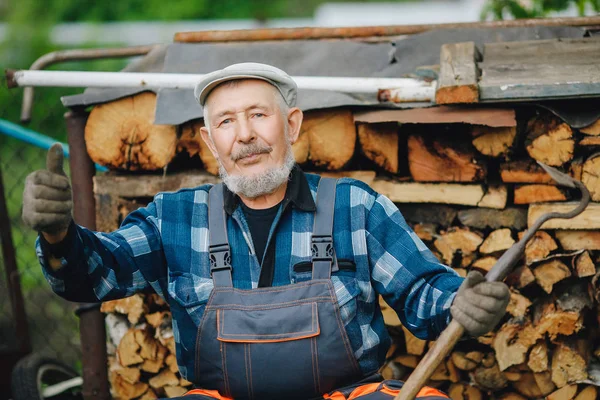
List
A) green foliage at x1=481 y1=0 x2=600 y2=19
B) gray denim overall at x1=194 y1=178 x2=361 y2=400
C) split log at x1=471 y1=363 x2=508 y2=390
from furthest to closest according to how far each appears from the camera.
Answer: green foliage at x1=481 y1=0 x2=600 y2=19 → split log at x1=471 y1=363 x2=508 y2=390 → gray denim overall at x1=194 y1=178 x2=361 y2=400

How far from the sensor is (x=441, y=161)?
2.87 m

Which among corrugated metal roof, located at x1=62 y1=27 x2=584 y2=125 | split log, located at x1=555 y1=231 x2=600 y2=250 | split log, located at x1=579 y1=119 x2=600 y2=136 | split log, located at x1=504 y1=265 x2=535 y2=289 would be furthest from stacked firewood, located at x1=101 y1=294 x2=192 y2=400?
split log, located at x1=579 y1=119 x2=600 y2=136

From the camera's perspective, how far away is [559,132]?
268 cm

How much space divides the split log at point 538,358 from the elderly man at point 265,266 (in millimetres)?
740

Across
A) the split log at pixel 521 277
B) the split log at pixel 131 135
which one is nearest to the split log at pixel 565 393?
the split log at pixel 521 277

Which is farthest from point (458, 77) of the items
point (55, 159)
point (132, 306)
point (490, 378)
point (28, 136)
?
point (28, 136)

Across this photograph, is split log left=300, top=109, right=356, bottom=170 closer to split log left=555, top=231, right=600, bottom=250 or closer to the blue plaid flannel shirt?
the blue plaid flannel shirt

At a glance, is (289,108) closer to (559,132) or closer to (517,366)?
(559,132)

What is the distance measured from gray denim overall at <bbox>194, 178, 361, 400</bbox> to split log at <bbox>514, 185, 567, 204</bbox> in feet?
3.05

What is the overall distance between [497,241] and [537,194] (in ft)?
0.80

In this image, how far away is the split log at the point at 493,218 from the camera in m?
2.86

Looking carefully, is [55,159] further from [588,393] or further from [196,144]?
[588,393]

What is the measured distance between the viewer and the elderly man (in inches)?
88.0

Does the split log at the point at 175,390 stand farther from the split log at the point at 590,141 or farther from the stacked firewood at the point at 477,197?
the split log at the point at 590,141
